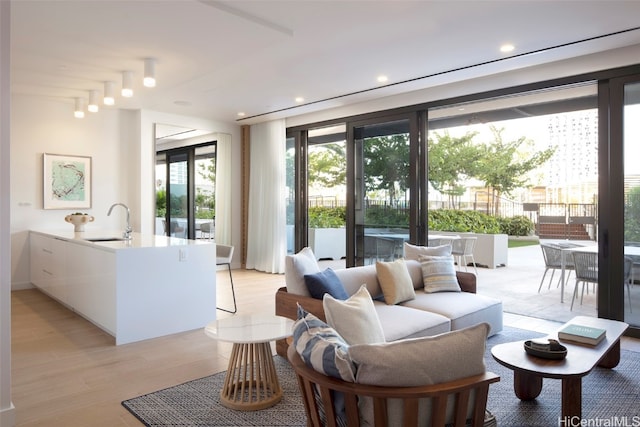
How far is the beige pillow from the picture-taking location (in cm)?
376

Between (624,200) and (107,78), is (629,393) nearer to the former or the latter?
(624,200)

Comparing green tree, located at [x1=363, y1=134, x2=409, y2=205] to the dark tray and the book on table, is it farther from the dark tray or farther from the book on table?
the dark tray

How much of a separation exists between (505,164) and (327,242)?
12.0 ft

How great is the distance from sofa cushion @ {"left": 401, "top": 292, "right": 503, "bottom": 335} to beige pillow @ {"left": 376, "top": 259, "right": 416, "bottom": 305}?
3.2 inches

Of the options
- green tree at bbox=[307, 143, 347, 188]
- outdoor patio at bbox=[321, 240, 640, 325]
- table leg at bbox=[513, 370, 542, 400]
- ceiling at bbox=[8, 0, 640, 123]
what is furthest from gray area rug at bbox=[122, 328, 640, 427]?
green tree at bbox=[307, 143, 347, 188]

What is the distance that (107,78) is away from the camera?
5141 mm

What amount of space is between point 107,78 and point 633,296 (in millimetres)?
6082

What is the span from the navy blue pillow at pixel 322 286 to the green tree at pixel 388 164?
2876mm

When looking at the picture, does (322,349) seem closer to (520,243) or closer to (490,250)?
(490,250)

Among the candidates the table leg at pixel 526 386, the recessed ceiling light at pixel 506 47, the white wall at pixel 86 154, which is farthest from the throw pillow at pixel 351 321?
the white wall at pixel 86 154

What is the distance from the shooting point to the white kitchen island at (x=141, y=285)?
3.84 metres

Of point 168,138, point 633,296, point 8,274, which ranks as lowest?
point 633,296

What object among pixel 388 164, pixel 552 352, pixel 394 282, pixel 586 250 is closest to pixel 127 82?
pixel 388 164

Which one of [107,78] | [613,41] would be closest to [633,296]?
[613,41]
